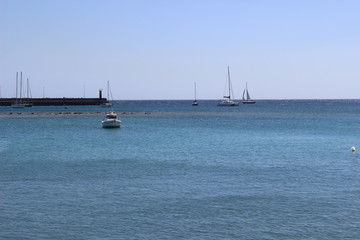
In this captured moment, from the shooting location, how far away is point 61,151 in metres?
57.4

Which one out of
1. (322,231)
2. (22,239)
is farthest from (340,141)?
(22,239)

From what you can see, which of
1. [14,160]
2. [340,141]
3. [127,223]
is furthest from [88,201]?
[340,141]

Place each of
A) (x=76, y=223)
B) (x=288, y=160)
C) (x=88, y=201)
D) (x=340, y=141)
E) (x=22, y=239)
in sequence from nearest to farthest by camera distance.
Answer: (x=22, y=239) → (x=76, y=223) → (x=88, y=201) → (x=288, y=160) → (x=340, y=141)

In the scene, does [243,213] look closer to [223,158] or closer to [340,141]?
[223,158]

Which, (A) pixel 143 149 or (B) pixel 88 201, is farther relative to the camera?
(A) pixel 143 149

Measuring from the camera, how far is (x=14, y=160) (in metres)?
48.7

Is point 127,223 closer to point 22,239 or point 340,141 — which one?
point 22,239

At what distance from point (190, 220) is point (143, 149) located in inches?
1355

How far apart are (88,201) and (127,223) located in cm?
536

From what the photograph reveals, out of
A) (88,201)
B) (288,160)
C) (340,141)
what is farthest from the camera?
(340,141)

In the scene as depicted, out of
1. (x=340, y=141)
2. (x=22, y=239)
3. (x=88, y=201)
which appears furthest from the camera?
(x=340, y=141)

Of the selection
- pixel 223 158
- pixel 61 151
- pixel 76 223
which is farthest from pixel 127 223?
pixel 61 151

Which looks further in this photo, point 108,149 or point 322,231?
point 108,149

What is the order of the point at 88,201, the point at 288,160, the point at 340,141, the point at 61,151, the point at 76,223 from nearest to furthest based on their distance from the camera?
the point at 76,223 → the point at 88,201 → the point at 288,160 → the point at 61,151 → the point at 340,141
